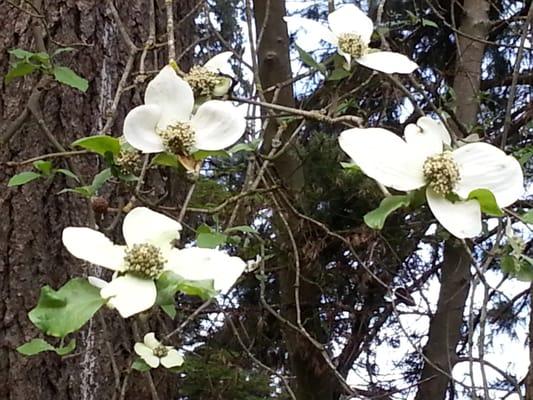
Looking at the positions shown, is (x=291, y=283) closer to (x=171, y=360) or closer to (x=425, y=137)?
(x=171, y=360)

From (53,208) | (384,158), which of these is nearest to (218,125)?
(384,158)

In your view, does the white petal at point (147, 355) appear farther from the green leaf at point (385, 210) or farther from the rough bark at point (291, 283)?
the rough bark at point (291, 283)

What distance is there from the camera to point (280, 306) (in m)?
2.16

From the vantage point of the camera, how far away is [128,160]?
2.08 ft

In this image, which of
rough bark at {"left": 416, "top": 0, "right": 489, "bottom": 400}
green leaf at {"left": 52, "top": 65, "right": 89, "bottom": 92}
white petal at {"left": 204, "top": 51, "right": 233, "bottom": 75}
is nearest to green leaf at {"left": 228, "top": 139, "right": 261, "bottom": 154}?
white petal at {"left": 204, "top": 51, "right": 233, "bottom": 75}

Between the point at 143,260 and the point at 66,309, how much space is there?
2.0 inches

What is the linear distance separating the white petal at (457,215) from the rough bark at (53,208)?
681mm

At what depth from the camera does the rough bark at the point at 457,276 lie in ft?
7.64

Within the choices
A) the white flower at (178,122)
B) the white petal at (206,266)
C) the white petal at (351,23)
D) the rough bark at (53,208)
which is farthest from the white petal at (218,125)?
the rough bark at (53,208)

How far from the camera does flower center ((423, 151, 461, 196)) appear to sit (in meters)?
0.49

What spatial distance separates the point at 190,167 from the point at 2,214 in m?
0.68

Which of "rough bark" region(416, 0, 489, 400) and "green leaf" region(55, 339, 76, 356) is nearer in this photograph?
"green leaf" region(55, 339, 76, 356)

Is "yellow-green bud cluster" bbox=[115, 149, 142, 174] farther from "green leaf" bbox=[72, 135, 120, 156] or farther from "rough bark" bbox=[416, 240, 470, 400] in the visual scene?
"rough bark" bbox=[416, 240, 470, 400]

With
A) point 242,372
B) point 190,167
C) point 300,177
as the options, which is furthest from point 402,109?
point 190,167
